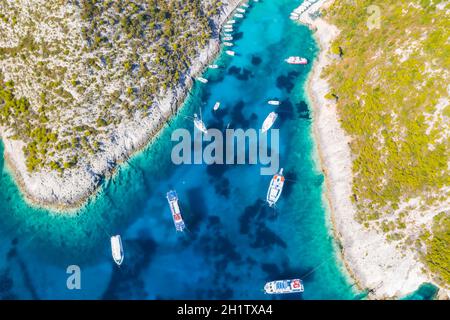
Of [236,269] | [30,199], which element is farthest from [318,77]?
[30,199]

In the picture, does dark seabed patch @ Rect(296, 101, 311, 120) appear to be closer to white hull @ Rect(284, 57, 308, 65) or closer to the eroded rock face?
white hull @ Rect(284, 57, 308, 65)

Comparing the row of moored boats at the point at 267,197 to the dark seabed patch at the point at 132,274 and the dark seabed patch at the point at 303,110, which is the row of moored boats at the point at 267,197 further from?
the dark seabed patch at the point at 303,110

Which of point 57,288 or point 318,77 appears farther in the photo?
point 318,77

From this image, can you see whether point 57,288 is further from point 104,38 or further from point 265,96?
point 265,96

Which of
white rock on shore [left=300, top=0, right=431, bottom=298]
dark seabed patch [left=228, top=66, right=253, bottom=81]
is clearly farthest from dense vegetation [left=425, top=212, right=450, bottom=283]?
dark seabed patch [left=228, top=66, right=253, bottom=81]

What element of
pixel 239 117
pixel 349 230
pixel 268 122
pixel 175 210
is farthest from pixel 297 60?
pixel 175 210

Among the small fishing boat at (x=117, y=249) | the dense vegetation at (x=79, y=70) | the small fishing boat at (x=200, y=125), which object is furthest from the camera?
the small fishing boat at (x=200, y=125)

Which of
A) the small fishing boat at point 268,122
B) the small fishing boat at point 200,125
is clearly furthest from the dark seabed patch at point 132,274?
the small fishing boat at point 268,122
